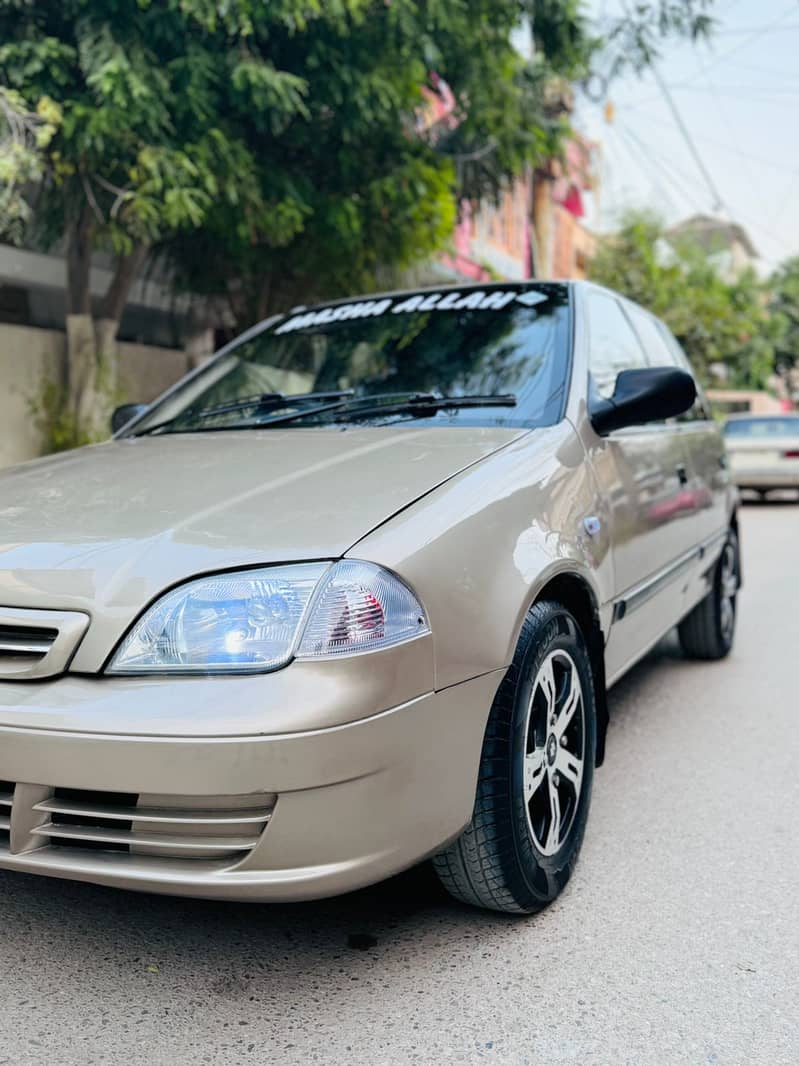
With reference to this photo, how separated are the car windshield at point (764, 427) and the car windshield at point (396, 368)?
13759mm

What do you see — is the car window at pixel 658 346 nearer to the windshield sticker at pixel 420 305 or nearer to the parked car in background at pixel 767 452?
the windshield sticker at pixel 420 305

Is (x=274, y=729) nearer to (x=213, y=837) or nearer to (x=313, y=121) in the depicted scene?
(x=213, y=837)

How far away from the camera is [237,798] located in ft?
6.46

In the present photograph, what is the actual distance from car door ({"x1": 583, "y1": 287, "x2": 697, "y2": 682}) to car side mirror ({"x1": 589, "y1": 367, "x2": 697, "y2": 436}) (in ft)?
0.22

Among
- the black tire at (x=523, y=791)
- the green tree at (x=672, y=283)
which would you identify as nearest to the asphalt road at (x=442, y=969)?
the black tire at (x=523, y=791)

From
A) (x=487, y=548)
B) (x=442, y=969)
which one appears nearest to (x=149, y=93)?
(x=487, y=548)

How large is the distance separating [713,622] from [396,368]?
2.55m

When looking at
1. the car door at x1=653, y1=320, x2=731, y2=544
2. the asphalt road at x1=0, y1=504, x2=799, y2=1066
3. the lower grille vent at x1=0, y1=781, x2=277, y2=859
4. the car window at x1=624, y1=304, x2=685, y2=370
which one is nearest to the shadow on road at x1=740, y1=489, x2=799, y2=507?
the car door at x1=653, y1=320, x2=731, y2=544

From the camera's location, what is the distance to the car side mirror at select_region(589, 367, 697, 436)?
317 cm

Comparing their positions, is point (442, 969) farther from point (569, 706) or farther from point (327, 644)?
point (327, 644)

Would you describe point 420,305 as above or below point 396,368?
above

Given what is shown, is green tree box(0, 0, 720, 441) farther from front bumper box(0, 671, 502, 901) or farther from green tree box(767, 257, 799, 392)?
green tree box(767, 257, 799, 392)

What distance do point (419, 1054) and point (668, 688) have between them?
10.4ft

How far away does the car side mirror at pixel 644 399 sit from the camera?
10.4 feet
